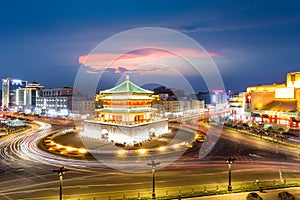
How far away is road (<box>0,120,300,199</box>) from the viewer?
78.1 feet

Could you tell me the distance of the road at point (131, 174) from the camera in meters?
23.8

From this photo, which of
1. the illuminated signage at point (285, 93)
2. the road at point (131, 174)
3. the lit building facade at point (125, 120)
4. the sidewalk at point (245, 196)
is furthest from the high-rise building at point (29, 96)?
the sidewalk at point (245, 196)

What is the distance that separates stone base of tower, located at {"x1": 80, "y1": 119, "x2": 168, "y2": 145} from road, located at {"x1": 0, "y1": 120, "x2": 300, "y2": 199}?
10215mm

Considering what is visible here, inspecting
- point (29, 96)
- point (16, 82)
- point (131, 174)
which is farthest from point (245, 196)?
point (16, 82)

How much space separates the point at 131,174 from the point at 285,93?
6132cm

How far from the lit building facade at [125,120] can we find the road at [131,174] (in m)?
10.7

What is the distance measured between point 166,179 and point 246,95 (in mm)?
65000

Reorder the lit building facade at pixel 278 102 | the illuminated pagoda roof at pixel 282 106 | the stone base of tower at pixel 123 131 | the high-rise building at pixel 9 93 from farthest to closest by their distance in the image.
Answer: the high-rise building at pixel 9 93
the illuminated pagoda roof at pixel 282 106
the lit building facade at pixel 278 102
the stone base of tower at pixel 123 131

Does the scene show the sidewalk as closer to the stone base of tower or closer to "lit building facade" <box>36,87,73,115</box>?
the stone base of tower

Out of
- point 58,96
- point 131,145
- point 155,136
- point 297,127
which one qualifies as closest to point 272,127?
point 297,127

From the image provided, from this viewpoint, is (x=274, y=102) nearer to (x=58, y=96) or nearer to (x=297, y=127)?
(x=297, y=127)

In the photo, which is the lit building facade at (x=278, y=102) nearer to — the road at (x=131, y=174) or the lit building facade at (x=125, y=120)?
the road at (x=131, y=174)

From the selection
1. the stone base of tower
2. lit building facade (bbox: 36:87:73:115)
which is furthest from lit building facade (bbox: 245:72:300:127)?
lit building facade (bbox: 36:87:73:115)

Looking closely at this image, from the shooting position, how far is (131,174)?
2855 centimetres
